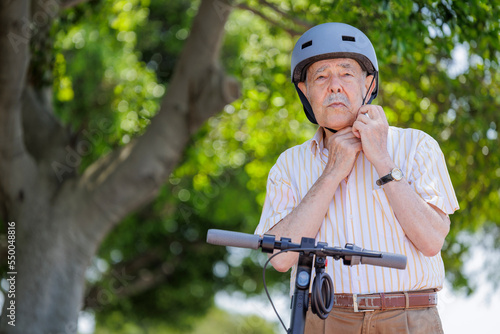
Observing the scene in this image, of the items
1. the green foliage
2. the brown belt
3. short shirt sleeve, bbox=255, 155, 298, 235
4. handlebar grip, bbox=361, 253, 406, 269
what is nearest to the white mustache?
short shirt sleeve, bbox=255, 155, 298, 235

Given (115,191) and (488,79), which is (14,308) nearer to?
(115,191)

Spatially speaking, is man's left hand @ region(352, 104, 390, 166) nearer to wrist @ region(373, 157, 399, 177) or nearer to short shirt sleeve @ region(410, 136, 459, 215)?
wrist @ region(373, 157, 399, 177)

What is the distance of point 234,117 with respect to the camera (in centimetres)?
1261

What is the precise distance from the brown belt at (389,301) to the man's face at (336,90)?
2.81 feet

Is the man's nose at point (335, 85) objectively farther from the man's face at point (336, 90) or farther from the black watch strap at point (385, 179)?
the black watch strap at point (385, 179)

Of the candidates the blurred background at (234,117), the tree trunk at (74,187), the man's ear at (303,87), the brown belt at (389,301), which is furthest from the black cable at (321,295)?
the tree trunk at (74,187)

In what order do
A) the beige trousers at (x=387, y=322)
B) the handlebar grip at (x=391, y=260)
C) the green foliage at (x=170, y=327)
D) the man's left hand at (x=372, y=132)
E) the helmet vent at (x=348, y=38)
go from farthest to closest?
1. the green foliage at (x=170, y=327)
2. the helmet vent at (x=348, y=38)
3. the man's left hand at (x=372, y=132)
4. the beige trousers at (x=387, y=322)
5. the handlebar grip at (x=391, y=260)

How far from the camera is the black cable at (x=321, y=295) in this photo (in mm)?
2342

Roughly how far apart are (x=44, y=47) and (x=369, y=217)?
6407 mm

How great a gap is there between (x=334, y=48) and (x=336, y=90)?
0.73 feet

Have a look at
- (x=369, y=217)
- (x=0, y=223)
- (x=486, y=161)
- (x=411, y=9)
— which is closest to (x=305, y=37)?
(x=369, y=217)

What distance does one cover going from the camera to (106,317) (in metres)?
17.2

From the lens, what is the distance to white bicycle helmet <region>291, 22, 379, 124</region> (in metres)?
3.19

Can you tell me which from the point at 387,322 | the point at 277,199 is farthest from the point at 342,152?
the point at 387,322
